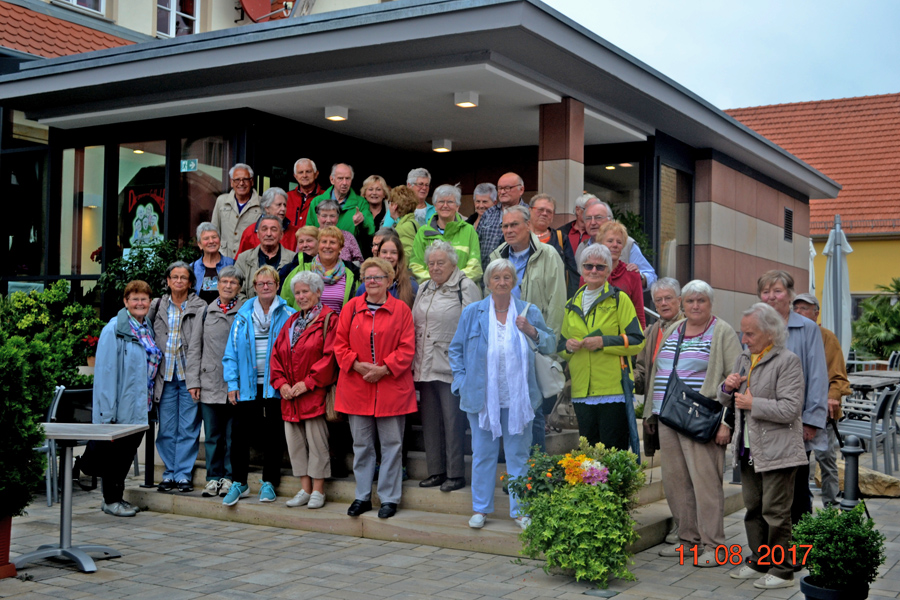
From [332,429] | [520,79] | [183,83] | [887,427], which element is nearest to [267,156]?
[183,83]

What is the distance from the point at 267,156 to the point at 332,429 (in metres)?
5.13

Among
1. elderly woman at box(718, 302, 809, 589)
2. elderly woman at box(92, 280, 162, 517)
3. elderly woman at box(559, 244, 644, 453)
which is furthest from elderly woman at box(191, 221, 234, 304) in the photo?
elderly woman at box(718, 302, 809, 589)

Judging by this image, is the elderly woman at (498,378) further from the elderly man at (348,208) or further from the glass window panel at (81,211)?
the glass window panel at (81,211)

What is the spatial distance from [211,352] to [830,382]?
5.26 metres

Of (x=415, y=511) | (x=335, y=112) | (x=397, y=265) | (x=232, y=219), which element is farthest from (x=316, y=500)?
(x=335, y=112)

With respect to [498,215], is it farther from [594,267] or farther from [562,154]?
[562,154]

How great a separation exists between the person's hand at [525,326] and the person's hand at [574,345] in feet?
0.85

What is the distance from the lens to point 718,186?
14672 mm

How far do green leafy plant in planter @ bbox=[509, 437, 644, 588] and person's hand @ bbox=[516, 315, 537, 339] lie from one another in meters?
0.90

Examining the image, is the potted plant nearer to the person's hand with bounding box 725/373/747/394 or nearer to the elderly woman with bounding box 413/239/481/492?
the person's hand with bounding box 725/373/747/394

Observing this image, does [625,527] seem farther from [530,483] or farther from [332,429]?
[332,429]

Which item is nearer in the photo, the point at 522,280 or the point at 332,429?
the point at 522,280

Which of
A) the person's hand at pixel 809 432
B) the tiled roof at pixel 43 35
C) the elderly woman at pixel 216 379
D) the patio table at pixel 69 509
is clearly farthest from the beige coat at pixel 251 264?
the tiled roof at pixel 43 35

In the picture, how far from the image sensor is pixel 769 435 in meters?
5.89
